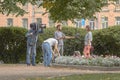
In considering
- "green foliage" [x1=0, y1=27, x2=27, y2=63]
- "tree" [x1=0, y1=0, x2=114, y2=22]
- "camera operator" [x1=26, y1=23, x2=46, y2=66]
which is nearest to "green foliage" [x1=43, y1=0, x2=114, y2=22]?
"tree" [x1=0, y1=0, x2=114, y2=22]

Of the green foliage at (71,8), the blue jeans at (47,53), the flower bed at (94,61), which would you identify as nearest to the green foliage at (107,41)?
the flower bed at (94,61)

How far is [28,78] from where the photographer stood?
666 inches

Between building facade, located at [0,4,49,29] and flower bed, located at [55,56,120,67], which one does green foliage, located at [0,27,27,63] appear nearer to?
flower bed, located at [55,56,120,67]

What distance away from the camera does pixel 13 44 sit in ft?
98.6

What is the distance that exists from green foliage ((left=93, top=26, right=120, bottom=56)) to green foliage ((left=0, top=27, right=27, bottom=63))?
5.49m

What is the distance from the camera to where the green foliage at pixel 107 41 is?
32719 millimetres

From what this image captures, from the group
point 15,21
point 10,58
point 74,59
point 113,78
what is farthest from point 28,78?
point 15,21

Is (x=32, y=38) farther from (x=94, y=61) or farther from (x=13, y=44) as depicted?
(x=13, y=44)

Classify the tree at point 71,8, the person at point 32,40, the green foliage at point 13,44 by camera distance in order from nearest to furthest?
the tree at point 71,8 → the person at point 32,40 → the green foliage at point 13,44

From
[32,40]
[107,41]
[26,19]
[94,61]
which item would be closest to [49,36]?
[107,41]

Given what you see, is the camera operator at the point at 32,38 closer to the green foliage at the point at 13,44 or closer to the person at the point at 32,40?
the person at the point at 32,40

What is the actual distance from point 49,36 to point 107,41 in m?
3.69

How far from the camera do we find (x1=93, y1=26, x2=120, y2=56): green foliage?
107 feet

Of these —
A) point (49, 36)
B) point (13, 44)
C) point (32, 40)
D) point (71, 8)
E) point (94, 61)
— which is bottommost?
point (94, 61)
